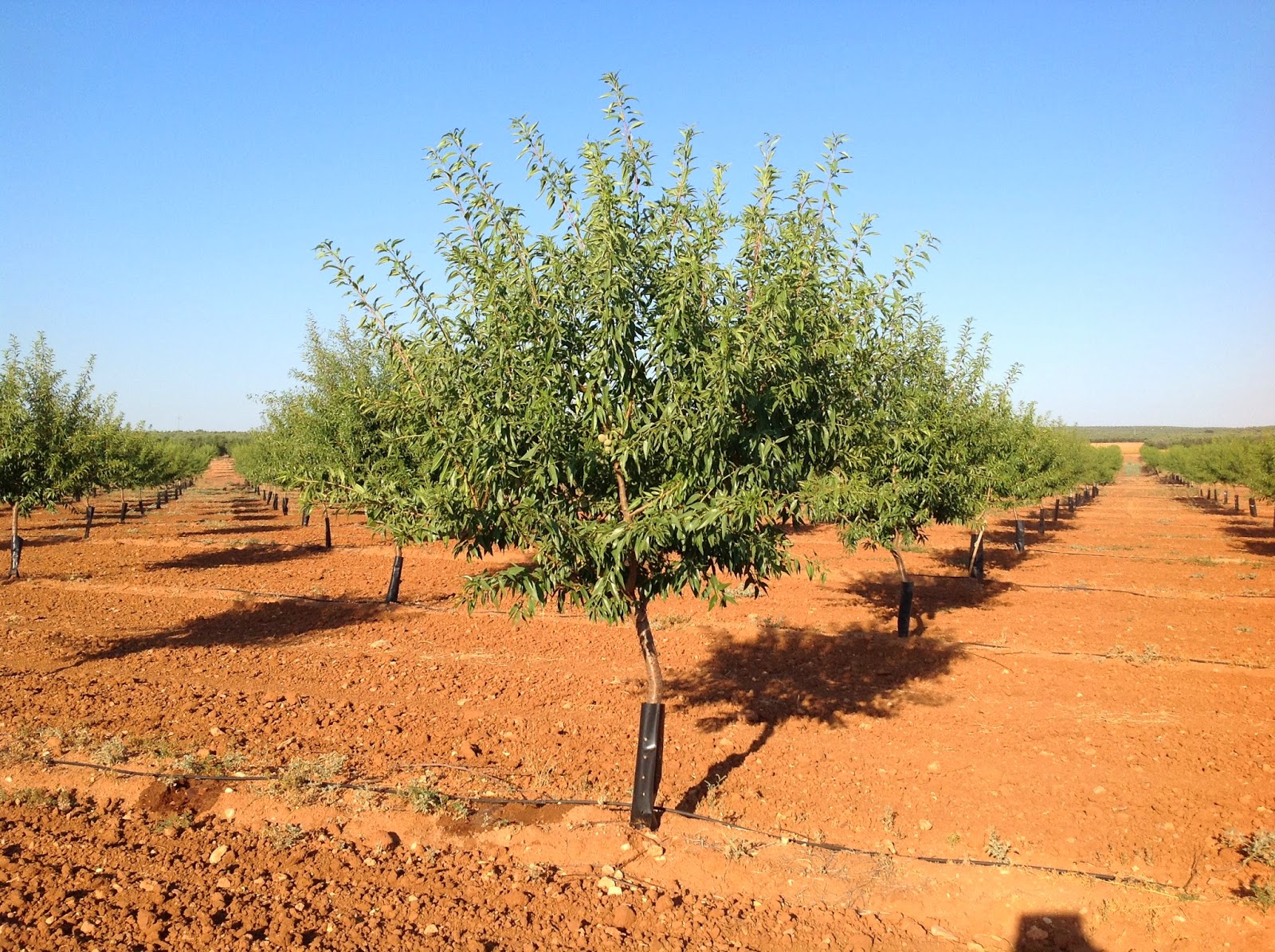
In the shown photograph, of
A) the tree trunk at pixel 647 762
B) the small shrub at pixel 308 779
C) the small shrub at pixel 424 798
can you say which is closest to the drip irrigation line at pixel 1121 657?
the tree trunk at pixel 647 762

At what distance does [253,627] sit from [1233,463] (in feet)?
203

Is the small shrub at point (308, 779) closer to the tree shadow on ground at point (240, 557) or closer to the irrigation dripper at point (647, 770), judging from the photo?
the irrigation dripper at point (647, 770)

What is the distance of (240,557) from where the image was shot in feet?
80.9

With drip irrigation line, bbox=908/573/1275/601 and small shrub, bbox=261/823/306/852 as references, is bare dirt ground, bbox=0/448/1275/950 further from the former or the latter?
drip irrigation line, bbox=908/573/1275/601

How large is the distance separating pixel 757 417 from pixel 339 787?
5362 millimetres

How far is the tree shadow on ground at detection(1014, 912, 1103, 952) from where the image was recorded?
536 cm

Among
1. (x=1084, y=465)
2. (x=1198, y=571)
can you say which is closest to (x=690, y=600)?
(x=1198, y=571)

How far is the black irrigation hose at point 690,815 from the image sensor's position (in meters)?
6.11

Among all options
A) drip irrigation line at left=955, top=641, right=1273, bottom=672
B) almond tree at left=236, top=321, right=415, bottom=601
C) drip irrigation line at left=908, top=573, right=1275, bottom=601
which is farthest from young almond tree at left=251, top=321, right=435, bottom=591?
drip irrigation line at left=908, top=573, right=1275, bottom=601

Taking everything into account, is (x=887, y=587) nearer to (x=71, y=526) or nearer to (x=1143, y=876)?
(x=1143, y=876)

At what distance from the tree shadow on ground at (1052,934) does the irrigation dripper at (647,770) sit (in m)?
2.88

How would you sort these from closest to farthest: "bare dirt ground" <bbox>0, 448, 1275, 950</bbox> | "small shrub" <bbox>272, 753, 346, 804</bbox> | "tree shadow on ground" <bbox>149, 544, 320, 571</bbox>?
"bare dirt ground" <bbox>0, 448, 1275, 950</bbox> < "small shrub" <bbox>272, 753, 346, 804</bbox> < "tree shadow on ground" <bbox>149, 544, 320, 571</bbox>

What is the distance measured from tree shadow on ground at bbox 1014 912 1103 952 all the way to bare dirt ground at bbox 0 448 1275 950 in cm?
3

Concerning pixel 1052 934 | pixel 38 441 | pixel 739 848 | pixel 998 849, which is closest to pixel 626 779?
pixel 739 848
